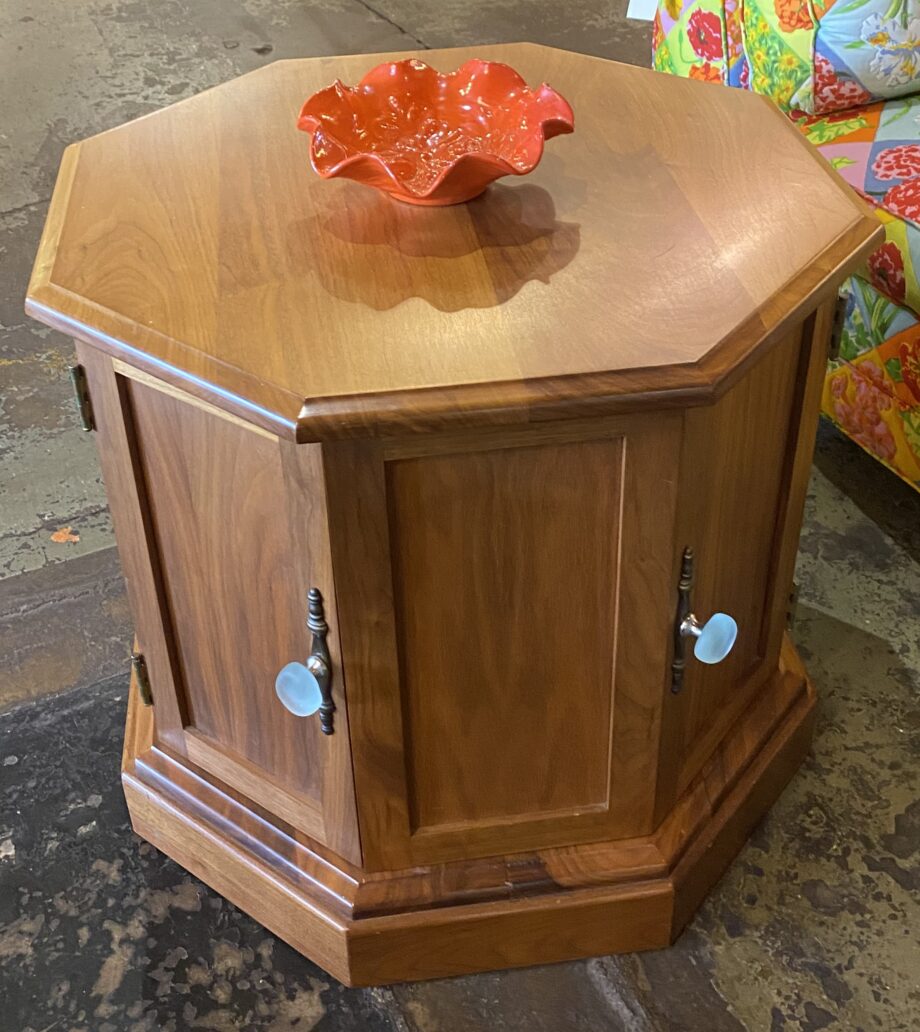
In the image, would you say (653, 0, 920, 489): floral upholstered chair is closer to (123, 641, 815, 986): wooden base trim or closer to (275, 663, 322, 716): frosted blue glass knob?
(123, 641, 815, 986): wooden base trim

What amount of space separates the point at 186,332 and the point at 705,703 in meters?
0.65

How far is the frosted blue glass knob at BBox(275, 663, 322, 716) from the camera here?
1.00 metres

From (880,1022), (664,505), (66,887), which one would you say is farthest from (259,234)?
(880,1022)

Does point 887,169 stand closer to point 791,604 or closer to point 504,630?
point 791,604

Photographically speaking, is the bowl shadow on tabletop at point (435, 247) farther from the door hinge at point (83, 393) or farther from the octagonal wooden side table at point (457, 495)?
the door hinge at point (83, 393)

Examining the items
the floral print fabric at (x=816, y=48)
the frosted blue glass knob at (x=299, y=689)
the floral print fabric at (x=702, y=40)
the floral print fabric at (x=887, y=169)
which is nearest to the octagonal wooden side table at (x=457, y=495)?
the frosted blue glass knob at (x=299, y=689)

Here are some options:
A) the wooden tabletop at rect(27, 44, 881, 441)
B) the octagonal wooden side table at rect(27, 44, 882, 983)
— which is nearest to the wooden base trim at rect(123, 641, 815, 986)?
the octagonal wooden side table at rect(27, 44, 882, 983)

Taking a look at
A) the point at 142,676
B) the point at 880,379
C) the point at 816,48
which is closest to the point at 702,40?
the point at 816,48

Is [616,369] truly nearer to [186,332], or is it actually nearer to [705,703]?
Answer: [186,332]

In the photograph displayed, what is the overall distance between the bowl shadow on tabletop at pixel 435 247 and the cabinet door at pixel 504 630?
14cm

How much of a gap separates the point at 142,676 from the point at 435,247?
57 cm

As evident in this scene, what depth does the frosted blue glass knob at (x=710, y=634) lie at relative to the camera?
1020mm

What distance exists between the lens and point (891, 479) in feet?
6.08

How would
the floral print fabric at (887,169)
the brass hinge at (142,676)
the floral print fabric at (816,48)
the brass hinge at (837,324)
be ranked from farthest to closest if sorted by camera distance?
A: the floral print fabric at (816,48) < the floral print fabric at (887,169) < the brass hinge at (142,676) < the brass hinge at (837,324)
